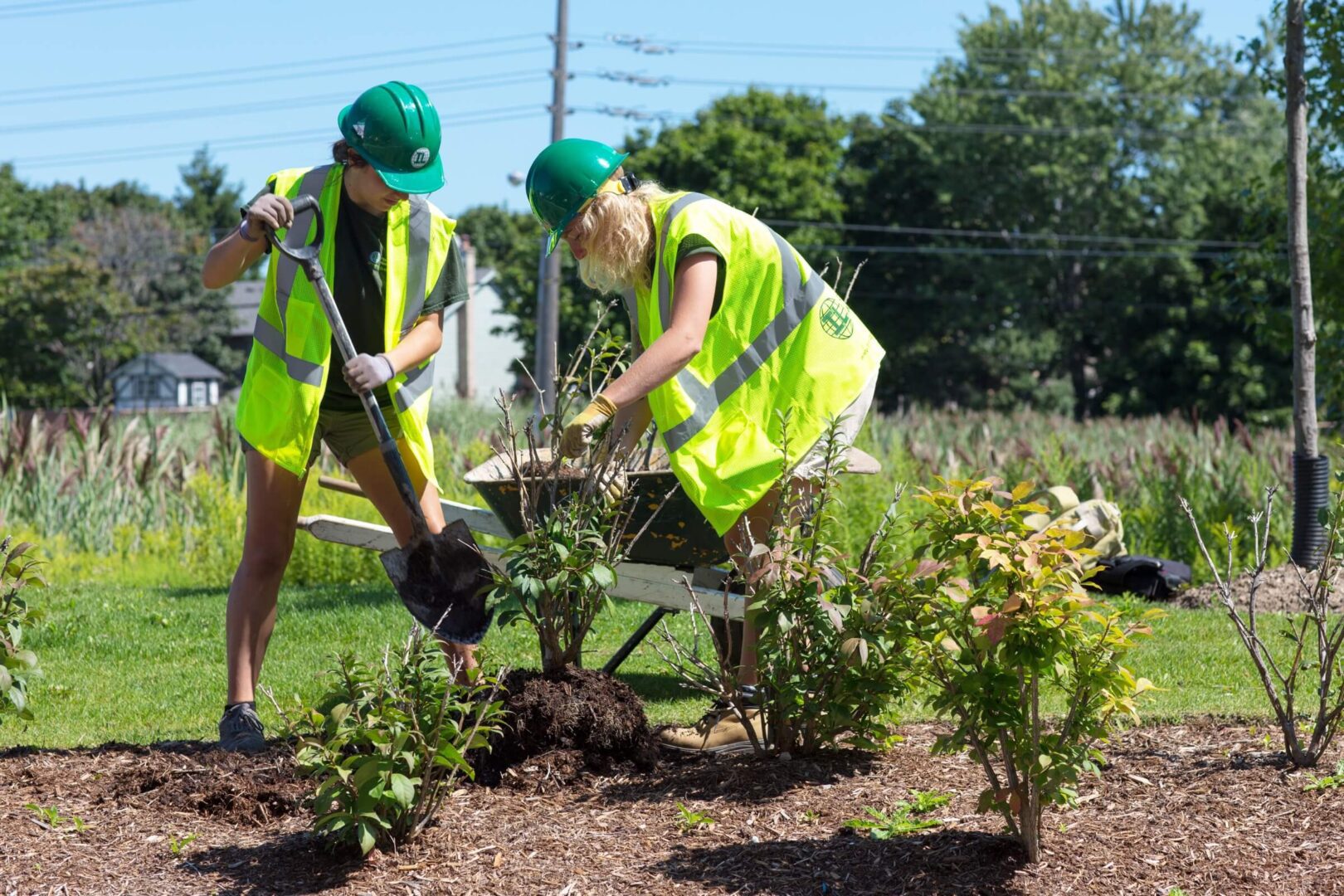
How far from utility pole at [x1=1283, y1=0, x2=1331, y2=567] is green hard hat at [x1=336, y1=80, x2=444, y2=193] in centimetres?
421

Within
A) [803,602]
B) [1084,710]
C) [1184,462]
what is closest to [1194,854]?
[1084,710]

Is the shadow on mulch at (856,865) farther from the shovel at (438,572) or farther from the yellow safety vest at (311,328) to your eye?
the yellow safety vest at (311,328)

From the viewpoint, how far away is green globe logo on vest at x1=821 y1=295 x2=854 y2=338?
3779 mm

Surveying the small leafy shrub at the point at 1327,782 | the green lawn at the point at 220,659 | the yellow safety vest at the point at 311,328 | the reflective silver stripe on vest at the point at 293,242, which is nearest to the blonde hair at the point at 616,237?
the yellow safety vest at the point at 311,328

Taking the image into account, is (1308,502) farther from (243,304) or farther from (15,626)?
(243,304)

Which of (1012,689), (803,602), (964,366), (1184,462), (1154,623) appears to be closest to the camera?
(1012,689)

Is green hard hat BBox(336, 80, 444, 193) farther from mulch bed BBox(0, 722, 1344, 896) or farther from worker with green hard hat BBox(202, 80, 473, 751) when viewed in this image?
mulch bed BBox(0, 722, 1344, 896)

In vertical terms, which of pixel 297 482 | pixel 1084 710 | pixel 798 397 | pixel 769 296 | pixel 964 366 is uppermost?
pixel 964 366

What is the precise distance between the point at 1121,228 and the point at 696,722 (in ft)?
142

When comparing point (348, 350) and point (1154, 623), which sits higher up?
point (348, 350)

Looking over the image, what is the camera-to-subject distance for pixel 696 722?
13.6 ft

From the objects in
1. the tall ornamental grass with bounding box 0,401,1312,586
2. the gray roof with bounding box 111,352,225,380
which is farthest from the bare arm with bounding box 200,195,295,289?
the gray roof with bounding box 111,352,225,380

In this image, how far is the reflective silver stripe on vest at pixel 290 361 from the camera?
12.2 ft

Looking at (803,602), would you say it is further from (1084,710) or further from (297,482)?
(297,482)
